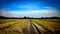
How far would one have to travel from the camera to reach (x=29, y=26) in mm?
2572

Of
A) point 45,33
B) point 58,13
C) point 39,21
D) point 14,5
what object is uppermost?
point 14,5

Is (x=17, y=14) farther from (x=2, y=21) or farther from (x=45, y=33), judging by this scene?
(x=45, y=33)

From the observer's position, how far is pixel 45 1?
106 inches

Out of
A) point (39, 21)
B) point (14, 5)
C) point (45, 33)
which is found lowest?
point (45, 33)

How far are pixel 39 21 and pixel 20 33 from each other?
0.56m

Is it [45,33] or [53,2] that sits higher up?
[53,2]

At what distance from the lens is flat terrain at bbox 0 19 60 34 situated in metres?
2.53

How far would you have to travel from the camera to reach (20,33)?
251cm

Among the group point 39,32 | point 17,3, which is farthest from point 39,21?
point 17,3

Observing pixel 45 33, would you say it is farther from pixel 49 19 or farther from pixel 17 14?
pixel 17 14

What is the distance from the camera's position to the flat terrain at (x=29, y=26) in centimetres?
253

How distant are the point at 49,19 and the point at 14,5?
944 mm

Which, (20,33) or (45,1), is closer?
(20,33)

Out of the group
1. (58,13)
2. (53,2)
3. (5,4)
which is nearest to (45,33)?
(58,13)
